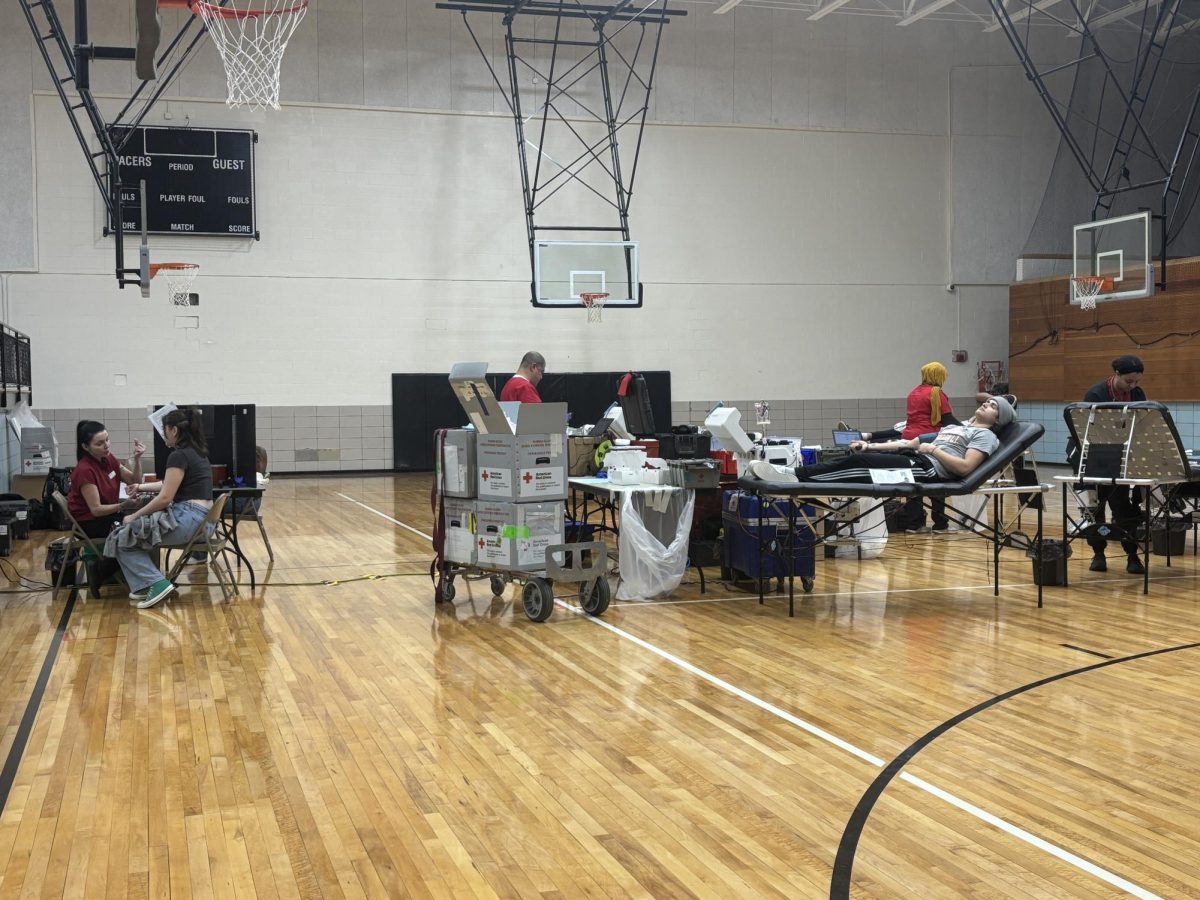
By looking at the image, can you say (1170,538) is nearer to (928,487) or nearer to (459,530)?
(928,487)

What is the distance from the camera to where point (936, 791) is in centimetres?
337

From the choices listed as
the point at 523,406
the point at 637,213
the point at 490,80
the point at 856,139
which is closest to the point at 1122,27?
the point at 856,139

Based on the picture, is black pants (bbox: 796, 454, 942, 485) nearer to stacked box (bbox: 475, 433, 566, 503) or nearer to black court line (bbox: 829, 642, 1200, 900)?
stacked box (bbox: 475, 433, 566, 503)

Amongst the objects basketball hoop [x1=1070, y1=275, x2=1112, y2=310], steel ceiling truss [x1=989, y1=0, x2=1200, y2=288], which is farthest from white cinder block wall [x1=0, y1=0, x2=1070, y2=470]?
basketball hoop [x1=1070, y1=275, x2=1112, y2=310]

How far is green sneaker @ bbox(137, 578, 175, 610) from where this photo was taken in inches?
257

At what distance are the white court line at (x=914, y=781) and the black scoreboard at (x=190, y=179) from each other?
11715 mm

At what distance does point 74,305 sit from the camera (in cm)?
1529

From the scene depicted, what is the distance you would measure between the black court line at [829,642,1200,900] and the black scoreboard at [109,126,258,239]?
13452 mm

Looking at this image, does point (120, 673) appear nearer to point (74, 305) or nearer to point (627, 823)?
point (627, 823)

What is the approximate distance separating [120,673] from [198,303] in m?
11.7

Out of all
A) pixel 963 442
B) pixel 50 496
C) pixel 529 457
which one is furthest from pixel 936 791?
pixel 50 496

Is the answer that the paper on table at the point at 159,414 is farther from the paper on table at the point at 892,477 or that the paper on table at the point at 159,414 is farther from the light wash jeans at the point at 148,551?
the paper on table at the point at 892,477

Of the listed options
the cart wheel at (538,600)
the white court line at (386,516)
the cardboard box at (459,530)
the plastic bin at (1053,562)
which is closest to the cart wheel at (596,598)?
the cart wheel at (538,600)

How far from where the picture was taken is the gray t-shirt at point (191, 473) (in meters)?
6.64
